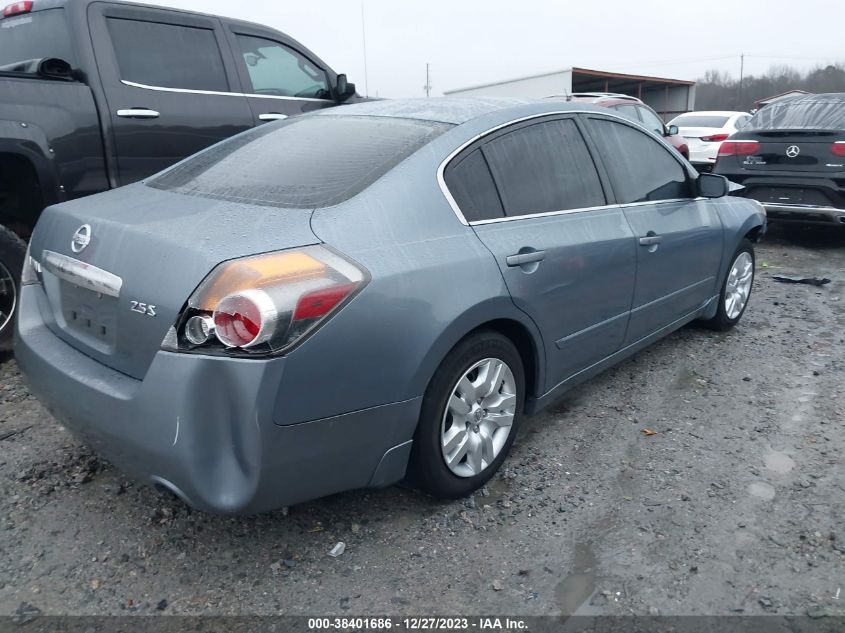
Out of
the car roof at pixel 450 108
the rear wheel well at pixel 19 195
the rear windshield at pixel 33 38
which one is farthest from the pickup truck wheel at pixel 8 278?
the car roof at pixel 450 108

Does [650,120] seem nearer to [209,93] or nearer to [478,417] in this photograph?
[209,93]

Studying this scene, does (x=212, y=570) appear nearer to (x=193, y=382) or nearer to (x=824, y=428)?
(x=193, y=382)

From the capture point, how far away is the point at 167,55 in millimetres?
5004

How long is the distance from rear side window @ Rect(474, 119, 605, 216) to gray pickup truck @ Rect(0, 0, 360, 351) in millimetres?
2656

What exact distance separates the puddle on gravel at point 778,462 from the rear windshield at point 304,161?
2.08 metres

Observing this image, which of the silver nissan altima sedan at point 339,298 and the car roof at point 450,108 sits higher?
the car roof at point 450,108

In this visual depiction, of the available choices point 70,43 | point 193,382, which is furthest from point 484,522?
point 70,43

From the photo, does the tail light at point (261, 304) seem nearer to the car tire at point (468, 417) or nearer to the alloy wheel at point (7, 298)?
the car tire at point (468, 417)

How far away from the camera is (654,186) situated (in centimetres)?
407

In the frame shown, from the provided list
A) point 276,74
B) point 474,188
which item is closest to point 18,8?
point 276,74

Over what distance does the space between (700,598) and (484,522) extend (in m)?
0.81

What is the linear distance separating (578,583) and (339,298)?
1281 mm

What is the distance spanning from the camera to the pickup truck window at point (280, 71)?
219 inches

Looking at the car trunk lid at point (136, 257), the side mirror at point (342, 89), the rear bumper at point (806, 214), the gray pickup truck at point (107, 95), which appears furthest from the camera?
the rear bumper at point (806, 214)
